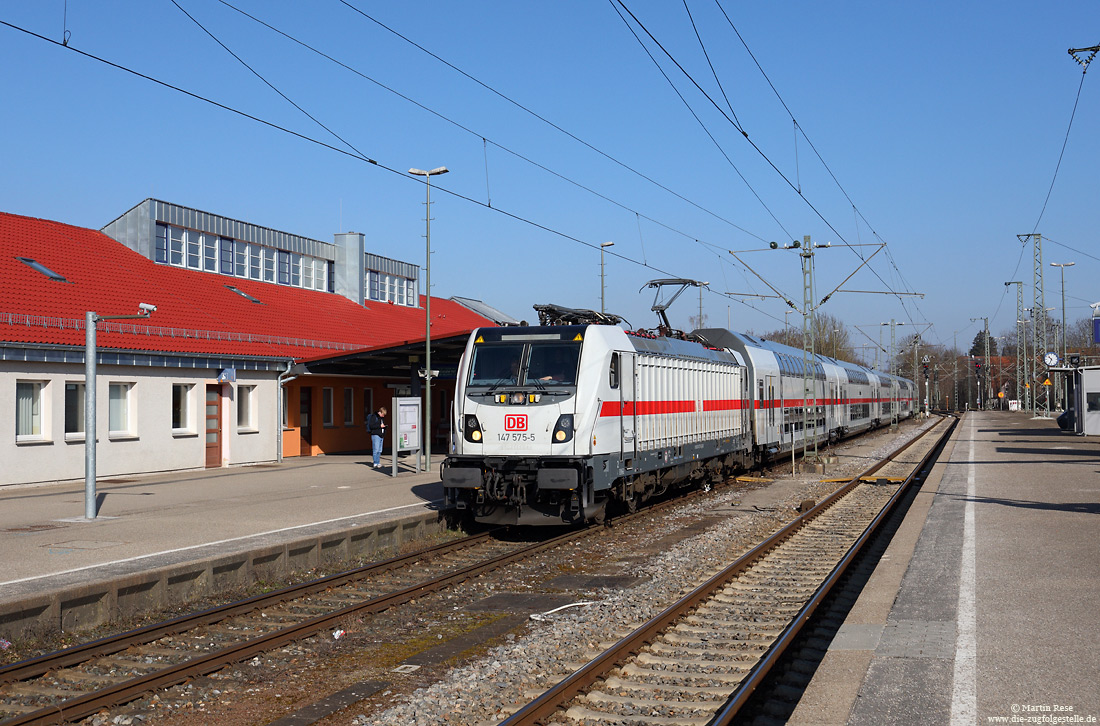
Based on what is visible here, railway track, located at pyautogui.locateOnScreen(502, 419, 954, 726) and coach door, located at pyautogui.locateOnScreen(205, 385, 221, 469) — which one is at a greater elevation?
coach door, located at pyautogui.locateOnScreen(205, 385, 221, 469)

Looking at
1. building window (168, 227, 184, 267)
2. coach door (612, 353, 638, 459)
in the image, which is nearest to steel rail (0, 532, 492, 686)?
coach door (612, 353, 638, 459)

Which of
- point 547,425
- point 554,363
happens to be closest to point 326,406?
point 554,363

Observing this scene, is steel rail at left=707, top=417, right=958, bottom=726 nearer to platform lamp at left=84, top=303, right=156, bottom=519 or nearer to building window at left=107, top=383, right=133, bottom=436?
platform lamp at left=84, top=303, right=156, bottom=519

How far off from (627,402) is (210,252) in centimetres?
2350

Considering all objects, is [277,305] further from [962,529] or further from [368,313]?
[962,529]

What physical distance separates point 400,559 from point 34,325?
42.6ft

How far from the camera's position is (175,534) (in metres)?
13.0

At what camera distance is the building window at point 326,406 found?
30.1 metres

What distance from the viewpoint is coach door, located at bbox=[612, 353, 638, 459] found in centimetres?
1487

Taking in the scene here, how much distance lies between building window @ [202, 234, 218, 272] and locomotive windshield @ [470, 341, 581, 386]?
2224 centimetres

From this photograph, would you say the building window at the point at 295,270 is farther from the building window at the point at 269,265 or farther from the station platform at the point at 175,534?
the station platform at the point at 175,534

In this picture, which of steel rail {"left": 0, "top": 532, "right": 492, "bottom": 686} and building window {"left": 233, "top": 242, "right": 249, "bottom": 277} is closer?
steel rail {"left": 0, "top": 532, "right": 492, "bottom": 686}

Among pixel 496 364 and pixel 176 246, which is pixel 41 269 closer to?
pixel 176 246

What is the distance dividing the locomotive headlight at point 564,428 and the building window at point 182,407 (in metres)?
13.4
